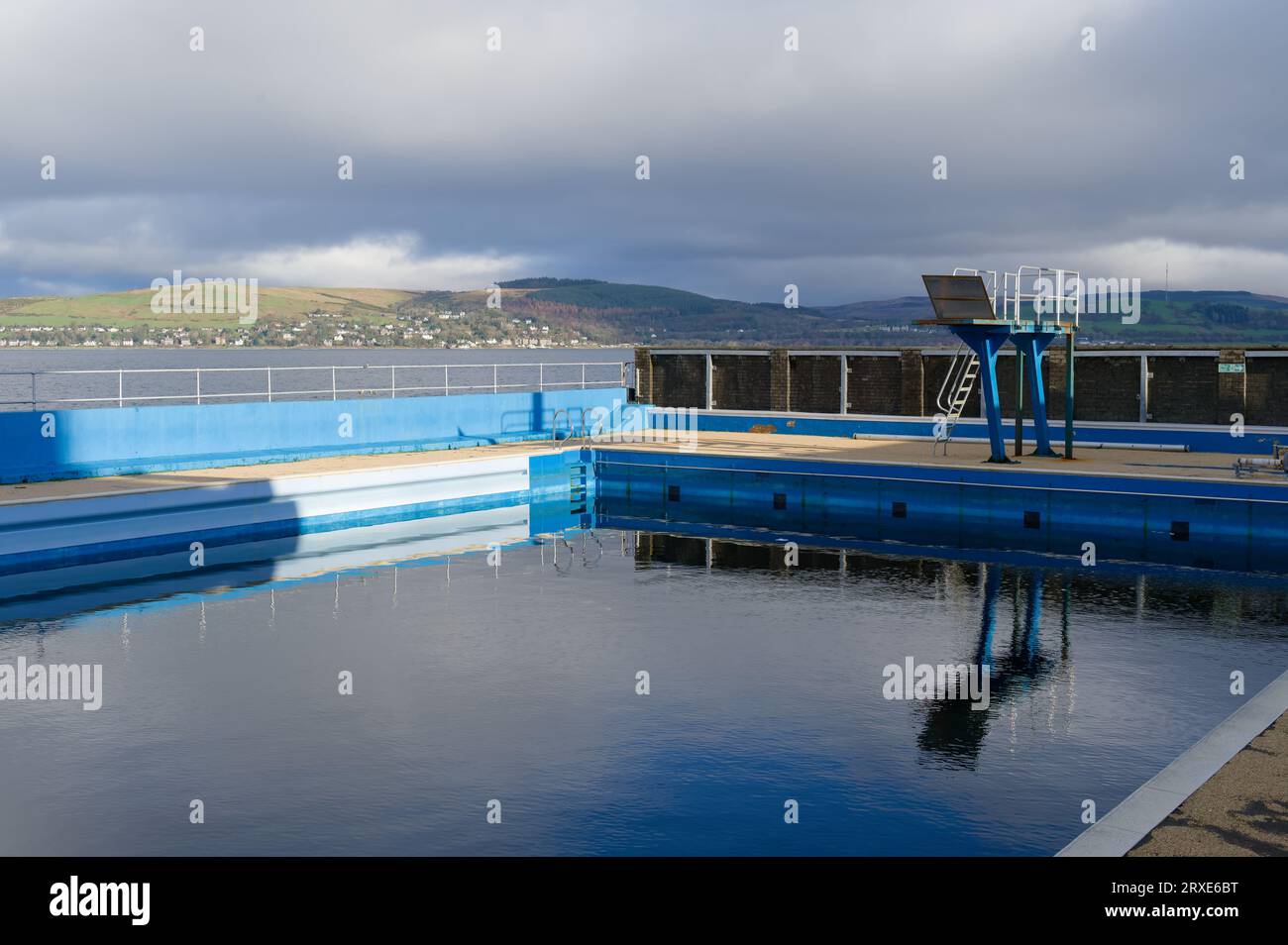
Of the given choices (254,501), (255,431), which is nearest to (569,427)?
(255,431)

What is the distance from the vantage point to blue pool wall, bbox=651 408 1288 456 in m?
26.4

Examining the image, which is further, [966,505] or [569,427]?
[569,427]

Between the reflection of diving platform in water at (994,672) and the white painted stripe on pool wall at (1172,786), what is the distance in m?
1.77

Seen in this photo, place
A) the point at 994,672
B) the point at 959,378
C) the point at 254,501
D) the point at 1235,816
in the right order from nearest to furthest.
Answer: the point at 1235,816 < the point at 994,672 < the point at 254,501 < the point at 959,378

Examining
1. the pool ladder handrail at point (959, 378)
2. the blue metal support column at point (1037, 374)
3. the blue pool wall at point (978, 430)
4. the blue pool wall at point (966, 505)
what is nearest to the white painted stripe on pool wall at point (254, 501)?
→ the blue pool wall at point (966, 505)

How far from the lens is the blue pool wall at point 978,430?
2641 cm

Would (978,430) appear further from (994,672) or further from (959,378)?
(994,672)

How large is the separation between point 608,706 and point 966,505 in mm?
13139

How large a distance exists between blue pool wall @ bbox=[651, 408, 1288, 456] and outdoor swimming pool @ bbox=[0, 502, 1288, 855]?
9.68 meters

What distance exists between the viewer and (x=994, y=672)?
12383 millimetres

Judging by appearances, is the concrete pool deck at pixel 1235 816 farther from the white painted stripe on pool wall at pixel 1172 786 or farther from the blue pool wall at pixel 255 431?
the blue pool wall at pixel 255 431

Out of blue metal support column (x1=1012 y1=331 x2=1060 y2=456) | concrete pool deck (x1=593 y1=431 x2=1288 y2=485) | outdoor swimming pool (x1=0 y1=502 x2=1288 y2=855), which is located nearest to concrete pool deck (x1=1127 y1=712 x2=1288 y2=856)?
outdoor swimming pool (x1=0 y1=502 x2=1288 y2=855)
